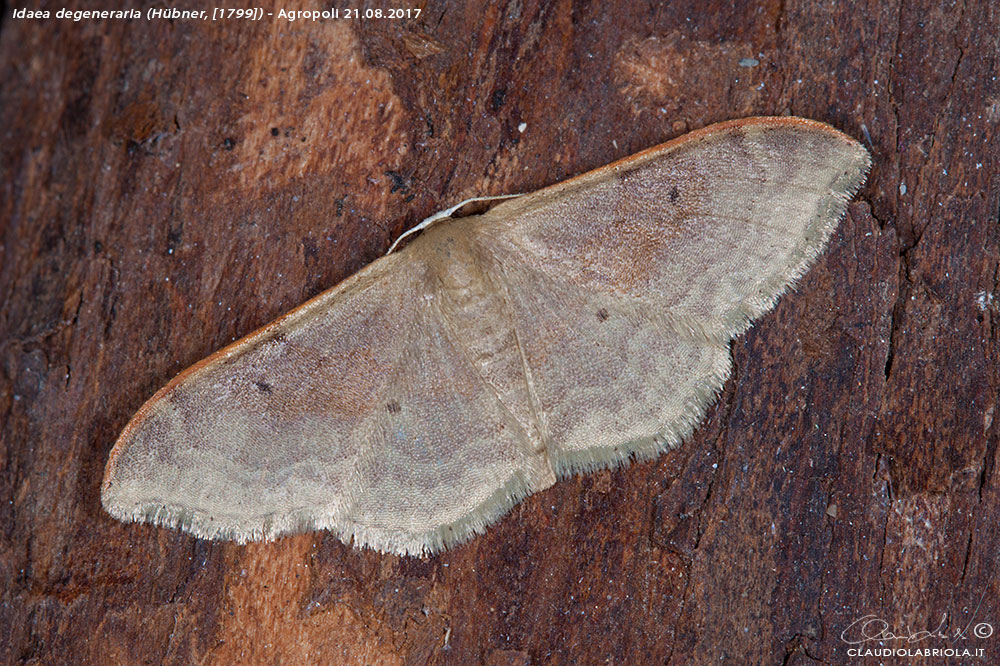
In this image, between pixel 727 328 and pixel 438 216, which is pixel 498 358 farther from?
pixel 727 328

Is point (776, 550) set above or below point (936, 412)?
below

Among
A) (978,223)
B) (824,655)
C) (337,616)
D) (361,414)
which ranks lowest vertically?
(824,655)

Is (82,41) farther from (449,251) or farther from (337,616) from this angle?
(337,616)

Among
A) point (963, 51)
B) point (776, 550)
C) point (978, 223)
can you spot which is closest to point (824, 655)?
point (776, 550)
